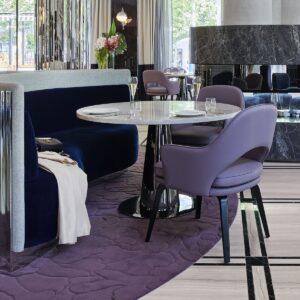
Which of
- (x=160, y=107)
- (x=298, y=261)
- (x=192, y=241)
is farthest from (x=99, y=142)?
(x=298, y=261)

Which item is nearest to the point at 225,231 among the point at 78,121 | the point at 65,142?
the point at 65,142

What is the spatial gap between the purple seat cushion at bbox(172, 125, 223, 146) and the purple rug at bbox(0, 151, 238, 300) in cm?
59

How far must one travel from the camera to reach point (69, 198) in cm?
294

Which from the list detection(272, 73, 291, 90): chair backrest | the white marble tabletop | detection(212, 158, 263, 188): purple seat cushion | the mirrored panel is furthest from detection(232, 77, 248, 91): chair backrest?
detection(212, 158, 263, 188): purple seat cushion

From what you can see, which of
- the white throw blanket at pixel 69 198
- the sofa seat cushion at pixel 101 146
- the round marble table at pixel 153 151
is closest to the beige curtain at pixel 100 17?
the sofa seat cushion at pixel 101 146

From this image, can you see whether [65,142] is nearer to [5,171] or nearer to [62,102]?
[62,102]

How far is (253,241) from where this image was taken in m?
3.20

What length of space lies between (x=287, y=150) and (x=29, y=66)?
25.0 feet

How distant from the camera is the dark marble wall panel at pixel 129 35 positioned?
11.3 metres

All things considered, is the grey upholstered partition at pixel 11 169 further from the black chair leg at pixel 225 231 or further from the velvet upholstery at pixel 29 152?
the black chair leg at pixel 225 231

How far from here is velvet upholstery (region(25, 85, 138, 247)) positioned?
9.32 feet

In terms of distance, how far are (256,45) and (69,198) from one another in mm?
3639

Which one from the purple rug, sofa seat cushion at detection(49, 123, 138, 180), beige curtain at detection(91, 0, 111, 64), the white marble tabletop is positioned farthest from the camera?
beige curtain at detection(91, 0, 111, 64)

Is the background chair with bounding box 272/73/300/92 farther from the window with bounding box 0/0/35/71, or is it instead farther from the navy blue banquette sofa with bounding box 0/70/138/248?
the window with bounding box 0/0/35/71
